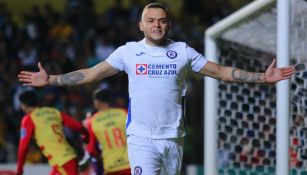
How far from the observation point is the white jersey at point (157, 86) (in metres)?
6.45

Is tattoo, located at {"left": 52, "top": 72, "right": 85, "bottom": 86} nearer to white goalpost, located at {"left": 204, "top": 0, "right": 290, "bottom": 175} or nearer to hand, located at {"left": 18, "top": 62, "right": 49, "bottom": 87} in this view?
hand, located at {"left": 18, "top": 62, "right": 49, "bottom": 87}

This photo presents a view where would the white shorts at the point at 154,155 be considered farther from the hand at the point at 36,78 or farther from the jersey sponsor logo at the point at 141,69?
the hand at the point at 36,78

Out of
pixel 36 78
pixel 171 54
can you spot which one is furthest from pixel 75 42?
pixel 171 54

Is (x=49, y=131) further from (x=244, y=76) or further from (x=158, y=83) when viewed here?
(x=244, y=76)

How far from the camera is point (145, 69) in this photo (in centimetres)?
646

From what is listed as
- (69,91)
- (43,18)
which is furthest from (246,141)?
(43,18)

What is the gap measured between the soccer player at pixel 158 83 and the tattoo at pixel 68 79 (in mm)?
59

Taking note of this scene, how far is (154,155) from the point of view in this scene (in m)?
6.41

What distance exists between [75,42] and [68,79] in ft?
31.8

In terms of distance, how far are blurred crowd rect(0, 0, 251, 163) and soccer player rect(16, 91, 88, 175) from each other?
523 cm

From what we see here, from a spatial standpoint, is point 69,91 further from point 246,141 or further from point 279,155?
point 279,155

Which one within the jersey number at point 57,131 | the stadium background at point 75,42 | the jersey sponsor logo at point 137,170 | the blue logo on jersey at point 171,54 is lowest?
the jersey sponsor logo at point 137,170

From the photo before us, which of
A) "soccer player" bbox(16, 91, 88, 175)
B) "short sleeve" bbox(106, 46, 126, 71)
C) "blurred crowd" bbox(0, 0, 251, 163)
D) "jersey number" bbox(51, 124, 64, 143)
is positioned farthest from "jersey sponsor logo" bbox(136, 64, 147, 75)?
"blurred crowd" bbox(0, 0, 251, 163)

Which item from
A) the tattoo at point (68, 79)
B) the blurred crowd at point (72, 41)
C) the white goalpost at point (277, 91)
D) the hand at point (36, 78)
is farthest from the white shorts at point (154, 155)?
the blurred crowd at point (72, 41)
